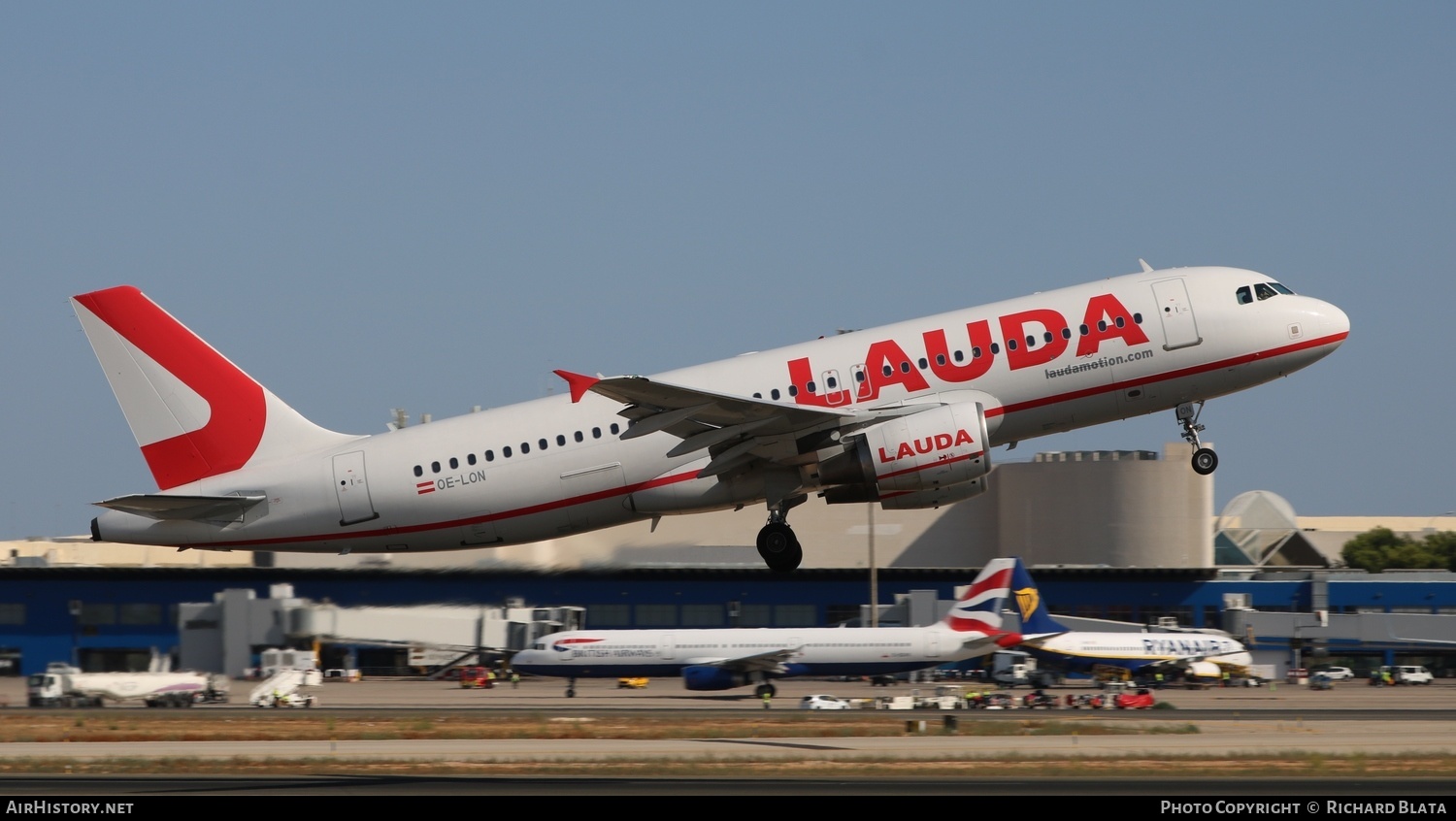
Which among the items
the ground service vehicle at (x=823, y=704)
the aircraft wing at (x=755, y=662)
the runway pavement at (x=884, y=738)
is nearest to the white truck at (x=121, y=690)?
the runway pavement at (x=884, y=738)

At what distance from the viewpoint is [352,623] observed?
69.8m

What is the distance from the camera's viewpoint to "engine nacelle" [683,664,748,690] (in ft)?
195

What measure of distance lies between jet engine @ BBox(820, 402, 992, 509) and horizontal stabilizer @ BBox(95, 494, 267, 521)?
13.4 m

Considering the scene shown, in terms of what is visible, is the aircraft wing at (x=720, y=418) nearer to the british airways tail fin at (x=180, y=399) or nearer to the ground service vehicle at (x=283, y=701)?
the british airways tail fin at (x=180, y=399)

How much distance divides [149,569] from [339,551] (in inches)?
2170

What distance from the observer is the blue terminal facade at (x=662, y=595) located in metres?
71.5

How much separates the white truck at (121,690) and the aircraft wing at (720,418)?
32625 millimetres

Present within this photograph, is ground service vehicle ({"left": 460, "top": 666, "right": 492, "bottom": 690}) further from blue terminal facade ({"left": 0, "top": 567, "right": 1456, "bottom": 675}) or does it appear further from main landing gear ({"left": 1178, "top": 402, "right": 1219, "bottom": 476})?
main landing gear ({"left": 1178, "top": 402, "right": 1219, "bottom": 476})

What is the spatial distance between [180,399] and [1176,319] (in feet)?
75.5

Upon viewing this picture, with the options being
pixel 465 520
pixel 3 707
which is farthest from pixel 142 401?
pixel 3 707

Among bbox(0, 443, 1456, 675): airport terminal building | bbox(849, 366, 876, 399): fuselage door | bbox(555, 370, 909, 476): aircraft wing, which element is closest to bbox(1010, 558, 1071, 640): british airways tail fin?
bbox(0, 443, 1456, 675): airport terminal building

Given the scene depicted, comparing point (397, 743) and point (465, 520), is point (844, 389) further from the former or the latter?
point (397, 743)

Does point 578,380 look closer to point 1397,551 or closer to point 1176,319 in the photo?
point 1176,319

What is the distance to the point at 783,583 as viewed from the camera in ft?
305
